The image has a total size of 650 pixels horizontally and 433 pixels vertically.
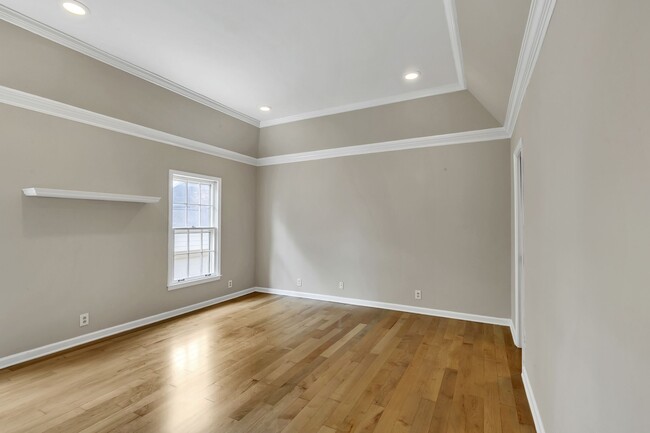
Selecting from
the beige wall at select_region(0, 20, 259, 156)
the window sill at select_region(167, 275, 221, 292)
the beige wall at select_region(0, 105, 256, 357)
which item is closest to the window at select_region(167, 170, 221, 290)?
the window sill at select_region(167, 275, 221, 292)

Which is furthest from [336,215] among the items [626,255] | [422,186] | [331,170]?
[626,255]

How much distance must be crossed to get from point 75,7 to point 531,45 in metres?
3.69

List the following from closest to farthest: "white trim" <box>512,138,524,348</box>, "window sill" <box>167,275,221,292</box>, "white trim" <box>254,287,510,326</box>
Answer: "white trim" <box>512,138,524,348</box>, "white trim" <box>254,287,510,326</box>, "window sill" <box>167,275,221,292</box>

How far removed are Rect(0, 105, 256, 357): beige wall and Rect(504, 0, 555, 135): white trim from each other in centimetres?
425

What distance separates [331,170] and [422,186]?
61.7 inches

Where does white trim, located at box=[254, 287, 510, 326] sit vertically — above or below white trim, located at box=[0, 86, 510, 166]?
below

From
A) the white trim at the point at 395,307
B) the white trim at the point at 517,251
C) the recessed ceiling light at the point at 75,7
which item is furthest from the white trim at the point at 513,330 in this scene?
the recessed ceiling light at the point at 75,7

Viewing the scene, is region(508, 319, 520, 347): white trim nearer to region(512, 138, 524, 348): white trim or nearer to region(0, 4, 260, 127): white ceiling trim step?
region(512, 138, 524, 348): white trim

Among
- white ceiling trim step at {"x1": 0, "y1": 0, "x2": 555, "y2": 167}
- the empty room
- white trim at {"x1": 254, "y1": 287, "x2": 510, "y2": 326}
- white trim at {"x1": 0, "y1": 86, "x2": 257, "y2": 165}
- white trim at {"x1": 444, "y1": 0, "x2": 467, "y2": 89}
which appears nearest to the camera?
the empty room

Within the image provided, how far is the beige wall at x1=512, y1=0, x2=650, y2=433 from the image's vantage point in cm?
77

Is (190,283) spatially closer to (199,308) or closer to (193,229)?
(199,308)

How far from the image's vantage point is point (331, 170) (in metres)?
5.25

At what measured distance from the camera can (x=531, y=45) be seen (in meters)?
2.02

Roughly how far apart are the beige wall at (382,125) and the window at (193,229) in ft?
4.69
